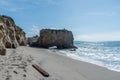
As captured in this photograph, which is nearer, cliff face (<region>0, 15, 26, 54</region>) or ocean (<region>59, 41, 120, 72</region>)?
ocean (<region>59, 41, 120, 72</region>)

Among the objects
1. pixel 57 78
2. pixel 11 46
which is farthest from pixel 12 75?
pixel 11 46

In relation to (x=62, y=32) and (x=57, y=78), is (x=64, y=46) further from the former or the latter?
(x=57, y=78)

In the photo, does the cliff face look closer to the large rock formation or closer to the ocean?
the ocean

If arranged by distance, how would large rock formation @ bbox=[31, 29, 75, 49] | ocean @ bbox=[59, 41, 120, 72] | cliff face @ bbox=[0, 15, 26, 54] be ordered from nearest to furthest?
ocean @ bbox=[59, 41, 120, 72] < cliff face @ bbox=[0, 15, 26, 54] < large rock formation @ bbox=[31, 29, 75, 49]

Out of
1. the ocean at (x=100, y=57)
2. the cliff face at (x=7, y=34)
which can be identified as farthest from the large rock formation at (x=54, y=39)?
the cliff face at (x=7, y=34)

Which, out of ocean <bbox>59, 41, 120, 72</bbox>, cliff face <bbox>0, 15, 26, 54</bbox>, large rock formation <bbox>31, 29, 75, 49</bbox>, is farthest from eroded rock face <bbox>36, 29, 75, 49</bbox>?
cliff face <bbox>0, 15, 26, 54</bbox>

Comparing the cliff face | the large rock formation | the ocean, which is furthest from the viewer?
the large rock formation

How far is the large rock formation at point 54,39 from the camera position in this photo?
61.7m

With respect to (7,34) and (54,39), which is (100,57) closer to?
(7,34)

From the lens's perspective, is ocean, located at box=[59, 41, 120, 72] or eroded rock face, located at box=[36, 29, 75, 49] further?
eroded rock face, located at box=[36, 29, 75, 49]

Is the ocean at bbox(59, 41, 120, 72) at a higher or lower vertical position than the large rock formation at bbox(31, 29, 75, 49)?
lower

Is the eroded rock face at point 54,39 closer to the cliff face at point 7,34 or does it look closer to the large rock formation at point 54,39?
the large rock formation at point 54,39

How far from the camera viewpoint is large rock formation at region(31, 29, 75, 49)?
202ft

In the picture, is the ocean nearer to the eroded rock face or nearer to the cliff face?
the cliff face
